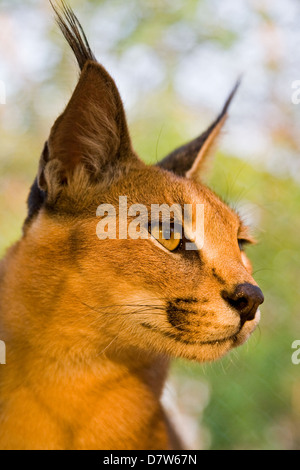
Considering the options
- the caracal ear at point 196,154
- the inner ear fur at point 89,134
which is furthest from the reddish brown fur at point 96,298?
the caracal ear at point 196,154

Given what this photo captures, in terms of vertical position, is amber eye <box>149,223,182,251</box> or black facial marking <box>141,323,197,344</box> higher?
amber eye <box>149,223,182,251</box>

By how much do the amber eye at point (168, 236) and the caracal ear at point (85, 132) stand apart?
0.32m

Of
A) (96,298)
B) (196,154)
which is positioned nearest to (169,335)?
(96,298)

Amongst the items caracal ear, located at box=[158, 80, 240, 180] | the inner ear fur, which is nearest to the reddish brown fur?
the inner ear fur

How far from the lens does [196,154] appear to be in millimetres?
2387

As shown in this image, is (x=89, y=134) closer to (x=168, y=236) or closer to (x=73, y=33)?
(x=73, y=33)

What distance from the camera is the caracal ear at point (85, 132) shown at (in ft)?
5.72

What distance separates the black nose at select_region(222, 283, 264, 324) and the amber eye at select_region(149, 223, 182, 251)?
0.85 ft

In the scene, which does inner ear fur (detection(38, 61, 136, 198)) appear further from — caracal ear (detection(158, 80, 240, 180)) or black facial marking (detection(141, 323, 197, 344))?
black facial marking (detection(141, 323, 197, 344))

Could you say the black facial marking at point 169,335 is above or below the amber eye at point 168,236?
below

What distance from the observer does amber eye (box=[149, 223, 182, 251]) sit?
1794 millimetres

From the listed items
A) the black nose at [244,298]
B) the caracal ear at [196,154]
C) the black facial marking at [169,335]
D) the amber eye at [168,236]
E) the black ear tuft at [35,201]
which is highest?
the caracal ear at [196,154]

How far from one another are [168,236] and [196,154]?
0.71m

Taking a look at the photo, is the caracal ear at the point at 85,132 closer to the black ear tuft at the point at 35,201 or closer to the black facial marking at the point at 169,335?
the black ear tuft at the point at 35,201
